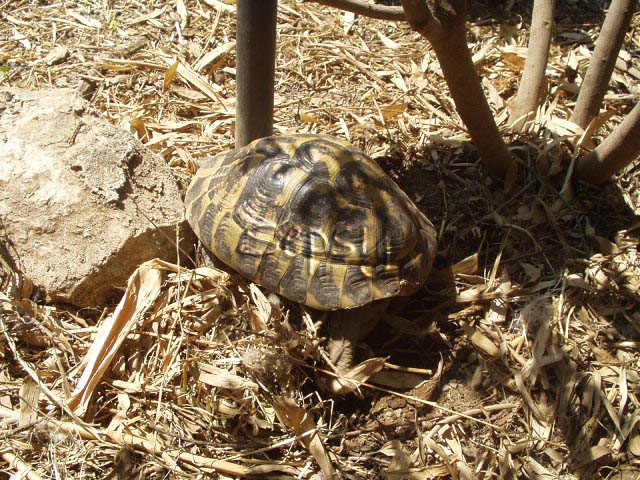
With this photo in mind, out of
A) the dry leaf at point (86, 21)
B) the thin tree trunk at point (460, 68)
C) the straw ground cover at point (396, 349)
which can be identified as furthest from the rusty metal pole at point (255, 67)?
the dry leaf at point (86, 21)

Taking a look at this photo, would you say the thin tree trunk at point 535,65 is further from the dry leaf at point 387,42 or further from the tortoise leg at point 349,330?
the tortoise leg at point 349,330

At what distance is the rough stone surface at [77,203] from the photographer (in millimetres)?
2865

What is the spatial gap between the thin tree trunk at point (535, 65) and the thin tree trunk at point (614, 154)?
496 mm

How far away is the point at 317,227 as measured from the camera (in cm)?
267

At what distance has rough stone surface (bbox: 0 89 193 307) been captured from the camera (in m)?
2.87

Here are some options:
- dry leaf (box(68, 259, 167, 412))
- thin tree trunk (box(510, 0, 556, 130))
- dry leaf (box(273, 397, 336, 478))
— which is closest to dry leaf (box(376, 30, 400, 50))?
thin tree trunk (box(510, 0, 556, 130))

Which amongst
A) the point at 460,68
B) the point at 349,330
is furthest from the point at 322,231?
the point at 460,68

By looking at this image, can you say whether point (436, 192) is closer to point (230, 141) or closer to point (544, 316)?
point (544, 316)

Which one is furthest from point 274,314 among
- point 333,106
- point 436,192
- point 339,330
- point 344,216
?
point 333,106

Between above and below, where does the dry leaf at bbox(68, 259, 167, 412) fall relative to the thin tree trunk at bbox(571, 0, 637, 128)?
below

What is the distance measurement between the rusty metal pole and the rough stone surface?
563mm

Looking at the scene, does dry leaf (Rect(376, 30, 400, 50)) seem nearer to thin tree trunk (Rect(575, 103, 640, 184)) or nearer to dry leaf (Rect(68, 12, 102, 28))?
thin tree trunk (Rect(575, 103, 640, 184))

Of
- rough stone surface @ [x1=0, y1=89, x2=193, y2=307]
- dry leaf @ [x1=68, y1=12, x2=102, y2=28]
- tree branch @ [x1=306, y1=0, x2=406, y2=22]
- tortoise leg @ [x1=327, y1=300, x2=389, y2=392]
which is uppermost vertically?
tree branch @ [x1=306, y1=0, x2=406, y2=22]

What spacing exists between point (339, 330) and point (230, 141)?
60.5 inches
